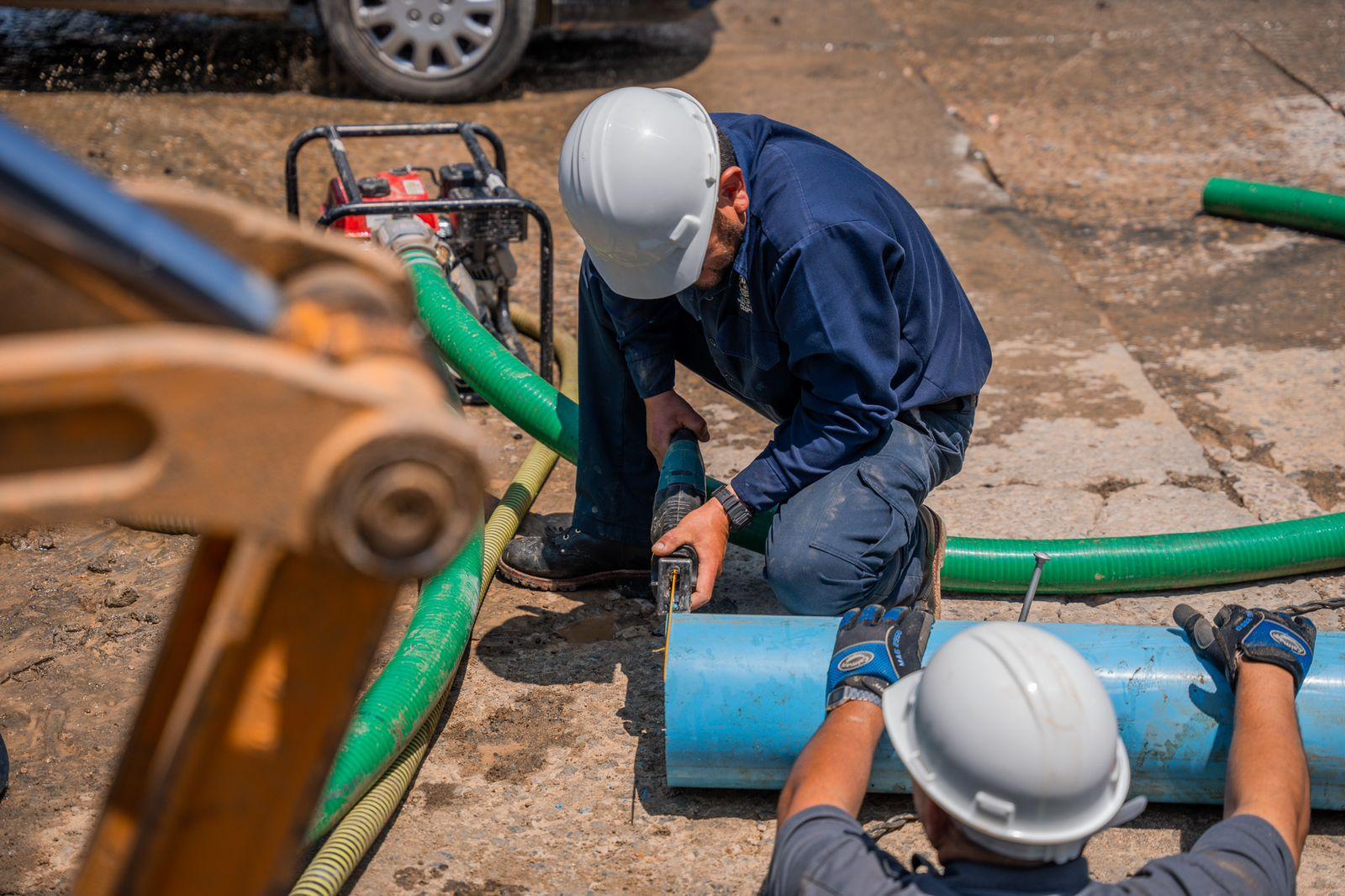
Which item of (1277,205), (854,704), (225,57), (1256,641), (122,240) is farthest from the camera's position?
(225,57)

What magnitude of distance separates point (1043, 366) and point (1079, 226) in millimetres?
1445

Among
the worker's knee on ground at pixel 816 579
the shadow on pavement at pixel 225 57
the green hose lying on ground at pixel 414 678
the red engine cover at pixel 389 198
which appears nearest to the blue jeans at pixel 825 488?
the worker's knee on ground at pixel 816 579

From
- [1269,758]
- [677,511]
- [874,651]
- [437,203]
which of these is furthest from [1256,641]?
[437,203]

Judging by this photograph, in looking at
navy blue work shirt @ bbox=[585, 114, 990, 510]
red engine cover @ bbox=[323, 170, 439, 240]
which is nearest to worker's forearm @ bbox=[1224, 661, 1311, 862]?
navy blue work shirt @ bbox=[585, 114, 990, 510]

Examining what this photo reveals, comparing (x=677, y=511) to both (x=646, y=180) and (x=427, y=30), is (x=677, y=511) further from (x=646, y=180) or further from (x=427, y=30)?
(x=427, y=30)

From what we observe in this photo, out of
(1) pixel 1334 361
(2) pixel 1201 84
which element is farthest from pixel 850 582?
(2) pixel 1201 84

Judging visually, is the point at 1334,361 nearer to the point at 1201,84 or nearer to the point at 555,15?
the point at 1201,84

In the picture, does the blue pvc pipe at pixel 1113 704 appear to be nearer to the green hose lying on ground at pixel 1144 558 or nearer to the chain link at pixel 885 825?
the chain link at pixel 885 825

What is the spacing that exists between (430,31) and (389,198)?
262 cm

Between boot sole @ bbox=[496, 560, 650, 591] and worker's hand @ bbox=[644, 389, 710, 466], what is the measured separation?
45 centimetres

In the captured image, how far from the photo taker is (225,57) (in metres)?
7.32

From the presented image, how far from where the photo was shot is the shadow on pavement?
695 centimetres

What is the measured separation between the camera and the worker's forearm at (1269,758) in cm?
221

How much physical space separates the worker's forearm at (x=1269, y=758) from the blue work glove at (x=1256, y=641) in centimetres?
2
